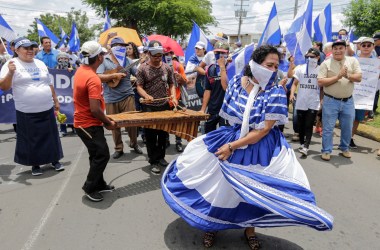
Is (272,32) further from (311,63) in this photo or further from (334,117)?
(334,117)

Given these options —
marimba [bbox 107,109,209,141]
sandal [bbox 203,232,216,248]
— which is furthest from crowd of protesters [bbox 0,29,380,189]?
sandal [bbox 203,232,216,248]

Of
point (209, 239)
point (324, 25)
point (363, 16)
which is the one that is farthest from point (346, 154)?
point (363, 16)

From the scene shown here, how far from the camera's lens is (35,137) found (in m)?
4.96

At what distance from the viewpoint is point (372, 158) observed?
618 centimetres

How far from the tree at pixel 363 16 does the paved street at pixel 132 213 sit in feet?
74.0

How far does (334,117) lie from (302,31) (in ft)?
5.68

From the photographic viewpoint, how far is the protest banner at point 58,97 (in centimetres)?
748

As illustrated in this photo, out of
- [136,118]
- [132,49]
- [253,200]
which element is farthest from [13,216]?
[132,49]

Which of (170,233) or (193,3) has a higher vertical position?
(193,3)

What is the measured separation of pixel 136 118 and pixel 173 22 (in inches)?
1131

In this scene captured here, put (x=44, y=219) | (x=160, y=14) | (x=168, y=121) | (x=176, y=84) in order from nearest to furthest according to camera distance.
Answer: (x=44, y=219)
(x=168, y=121)
(x=176, y=84)
(x=160, y=14)

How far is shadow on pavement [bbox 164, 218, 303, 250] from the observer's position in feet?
10.5

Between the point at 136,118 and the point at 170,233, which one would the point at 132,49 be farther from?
the point at 170,233

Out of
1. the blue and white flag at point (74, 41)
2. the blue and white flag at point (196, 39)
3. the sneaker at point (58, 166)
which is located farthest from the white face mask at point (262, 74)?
the blue and white flag at point (74, 41)
